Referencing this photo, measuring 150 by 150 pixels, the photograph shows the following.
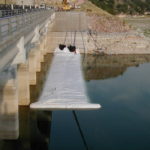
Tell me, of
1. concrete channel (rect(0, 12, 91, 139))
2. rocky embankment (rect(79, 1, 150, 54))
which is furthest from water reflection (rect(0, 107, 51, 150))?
rocky embankment (rect(79, 1, 150, 54))

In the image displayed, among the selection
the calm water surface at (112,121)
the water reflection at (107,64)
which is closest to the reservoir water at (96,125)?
the calm water surface at (112,121)

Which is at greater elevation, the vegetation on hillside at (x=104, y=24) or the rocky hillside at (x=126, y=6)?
the rocky hillside at (x=126, y=6)

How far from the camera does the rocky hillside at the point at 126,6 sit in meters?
121

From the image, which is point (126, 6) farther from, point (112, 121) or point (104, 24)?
point (112, 121)

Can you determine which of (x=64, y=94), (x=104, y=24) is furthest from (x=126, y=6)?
(x=64, y=94)

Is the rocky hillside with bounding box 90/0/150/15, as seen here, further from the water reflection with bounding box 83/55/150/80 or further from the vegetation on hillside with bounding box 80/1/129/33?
the water reflection with bounding box 83/55/150/80

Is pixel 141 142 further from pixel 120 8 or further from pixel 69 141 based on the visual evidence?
pixel 120 8

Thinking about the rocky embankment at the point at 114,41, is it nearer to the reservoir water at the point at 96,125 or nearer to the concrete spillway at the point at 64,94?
the reservoir water at the point at 96,125

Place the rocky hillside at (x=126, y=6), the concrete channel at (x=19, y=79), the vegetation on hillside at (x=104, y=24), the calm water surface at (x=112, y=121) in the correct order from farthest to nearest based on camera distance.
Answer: the rocky hillside at (x=126, y=6) → the vegetation on hillside at (x=104, y=24) → the calm water surface at (x=112, y=121) → the concrete channel at (x=19, y=79)

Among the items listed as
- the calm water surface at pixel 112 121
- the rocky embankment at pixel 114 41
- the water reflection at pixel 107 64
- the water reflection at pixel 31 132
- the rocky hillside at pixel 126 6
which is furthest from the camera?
the rocky hillside at pixel 126 6

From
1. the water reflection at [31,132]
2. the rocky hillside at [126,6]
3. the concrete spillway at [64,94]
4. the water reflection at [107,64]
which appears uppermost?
the rocky hillside at [126,6]

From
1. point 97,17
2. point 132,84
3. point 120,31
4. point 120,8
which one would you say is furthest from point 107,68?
point 120,8

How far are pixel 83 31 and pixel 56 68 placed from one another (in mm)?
34339

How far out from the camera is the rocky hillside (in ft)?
397
